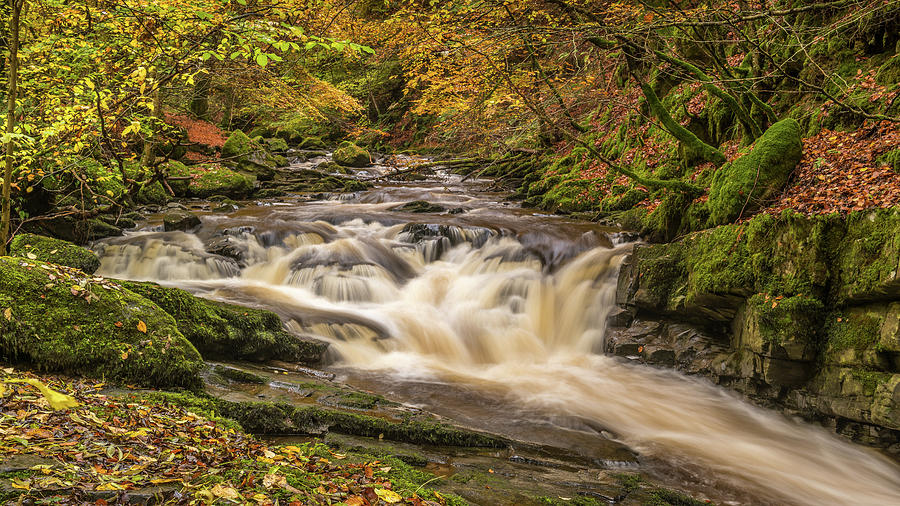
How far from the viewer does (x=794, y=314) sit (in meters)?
5.64

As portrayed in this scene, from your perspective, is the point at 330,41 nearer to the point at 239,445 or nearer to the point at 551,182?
the point at 239,445

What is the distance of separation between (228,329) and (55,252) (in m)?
3.87

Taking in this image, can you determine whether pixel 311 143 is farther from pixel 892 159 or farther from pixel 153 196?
pixel 892 159

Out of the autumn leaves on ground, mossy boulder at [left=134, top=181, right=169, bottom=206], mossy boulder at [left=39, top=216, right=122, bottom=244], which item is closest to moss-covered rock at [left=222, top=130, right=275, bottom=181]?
mossy boulder at [left=134, top=181, right=169, bottom=206]

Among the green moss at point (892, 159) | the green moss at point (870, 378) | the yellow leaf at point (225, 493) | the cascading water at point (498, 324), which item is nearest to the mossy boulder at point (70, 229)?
the cascading water at point (498, 324)

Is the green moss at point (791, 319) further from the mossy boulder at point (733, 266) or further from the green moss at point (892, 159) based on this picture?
the green moss at point (892, 159)

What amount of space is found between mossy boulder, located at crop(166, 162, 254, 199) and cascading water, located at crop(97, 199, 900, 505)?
13.3 ft

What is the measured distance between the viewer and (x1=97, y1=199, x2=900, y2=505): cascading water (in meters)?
5.12

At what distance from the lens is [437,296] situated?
9.71 meters

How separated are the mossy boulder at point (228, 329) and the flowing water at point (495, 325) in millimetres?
752

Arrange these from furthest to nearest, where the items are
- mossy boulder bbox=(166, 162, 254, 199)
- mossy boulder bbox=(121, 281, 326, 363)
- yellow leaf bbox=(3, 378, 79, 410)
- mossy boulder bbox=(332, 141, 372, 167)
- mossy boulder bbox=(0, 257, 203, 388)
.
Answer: mossy boulder bbox=(332, 141, 372, 167)
mossy boulder bbox=(166, 162, 254, 199)
mossy boulder bbox=(121, 281, 326, 363)
mossy boulder bbox=(0, 257, 203, 388)
yellow leaf bbox=(3, 378, 79, 410)

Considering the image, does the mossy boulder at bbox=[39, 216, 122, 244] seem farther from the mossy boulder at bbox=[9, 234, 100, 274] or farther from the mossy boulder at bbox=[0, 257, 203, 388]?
the mossy boulder at bbox=[0, 257, 203, 388]

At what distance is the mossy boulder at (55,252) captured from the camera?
293 inches

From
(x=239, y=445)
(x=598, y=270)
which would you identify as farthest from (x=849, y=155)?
(x=239, y=445)
